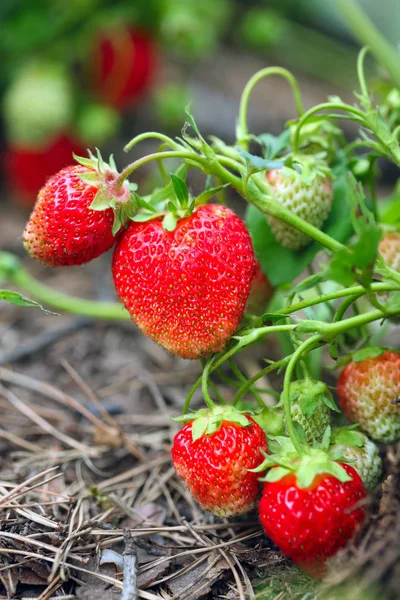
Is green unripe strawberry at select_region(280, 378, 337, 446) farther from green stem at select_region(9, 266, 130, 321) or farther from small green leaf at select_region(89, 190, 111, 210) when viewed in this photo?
green stem at select_region(9, 266, 130, 321)

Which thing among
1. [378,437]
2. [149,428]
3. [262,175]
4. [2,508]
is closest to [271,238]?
[262,175]

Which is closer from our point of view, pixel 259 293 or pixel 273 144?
pixel 273 144

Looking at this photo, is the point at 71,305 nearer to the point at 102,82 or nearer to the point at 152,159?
the point at 152,159

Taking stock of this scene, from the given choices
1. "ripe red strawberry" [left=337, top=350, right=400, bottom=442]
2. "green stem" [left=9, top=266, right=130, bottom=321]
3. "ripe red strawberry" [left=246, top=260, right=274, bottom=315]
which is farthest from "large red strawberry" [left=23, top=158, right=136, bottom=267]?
"green stem" [left=9, top=266, right=130, bottom=321]

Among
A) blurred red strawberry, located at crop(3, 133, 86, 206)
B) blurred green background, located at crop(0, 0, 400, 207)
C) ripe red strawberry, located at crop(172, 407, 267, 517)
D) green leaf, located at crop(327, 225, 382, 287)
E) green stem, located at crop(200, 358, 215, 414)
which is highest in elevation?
green leaf, located at crop(327, 225, 382, 287)

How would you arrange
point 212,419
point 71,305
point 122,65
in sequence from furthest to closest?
point 122,65, point 71,305, point 212,419

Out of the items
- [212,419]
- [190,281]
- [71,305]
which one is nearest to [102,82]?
[71,305]

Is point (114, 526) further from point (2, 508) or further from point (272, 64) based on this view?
point (272, 64)
